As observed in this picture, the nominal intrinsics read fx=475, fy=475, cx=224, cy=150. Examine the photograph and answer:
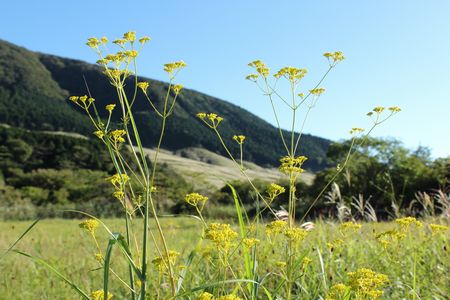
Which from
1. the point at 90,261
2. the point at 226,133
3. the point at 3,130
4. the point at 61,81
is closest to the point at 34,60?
the point at 61,81

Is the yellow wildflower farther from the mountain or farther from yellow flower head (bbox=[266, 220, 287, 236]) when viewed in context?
the mountain

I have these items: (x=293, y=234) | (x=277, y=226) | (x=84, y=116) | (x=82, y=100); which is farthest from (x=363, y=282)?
(x=84, y=116)

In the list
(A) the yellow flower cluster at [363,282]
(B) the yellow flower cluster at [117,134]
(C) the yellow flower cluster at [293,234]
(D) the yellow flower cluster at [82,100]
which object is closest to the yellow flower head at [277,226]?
(C) the yellow flower cluster at [293,234]

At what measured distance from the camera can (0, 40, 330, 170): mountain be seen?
132m

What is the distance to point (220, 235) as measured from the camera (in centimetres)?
197

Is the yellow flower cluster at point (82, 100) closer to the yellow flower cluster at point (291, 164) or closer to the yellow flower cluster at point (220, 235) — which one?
the yellow flower cluster at point (220, 235)

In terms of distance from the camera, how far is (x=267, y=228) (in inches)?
94.0

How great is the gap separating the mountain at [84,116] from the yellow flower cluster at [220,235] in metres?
123

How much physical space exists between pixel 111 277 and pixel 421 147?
1161 inches

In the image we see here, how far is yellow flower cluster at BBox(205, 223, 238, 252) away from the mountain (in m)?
123

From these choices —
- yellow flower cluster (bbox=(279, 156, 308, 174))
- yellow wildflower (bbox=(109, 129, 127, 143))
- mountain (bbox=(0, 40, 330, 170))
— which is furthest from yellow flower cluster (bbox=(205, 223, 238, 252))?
mountain (bbox=(0, 40, 330, 170))

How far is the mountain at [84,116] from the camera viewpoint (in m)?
132

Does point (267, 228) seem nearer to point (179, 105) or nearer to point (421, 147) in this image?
point (421, 147)

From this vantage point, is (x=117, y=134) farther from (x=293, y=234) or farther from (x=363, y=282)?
(x=363, y=282)
